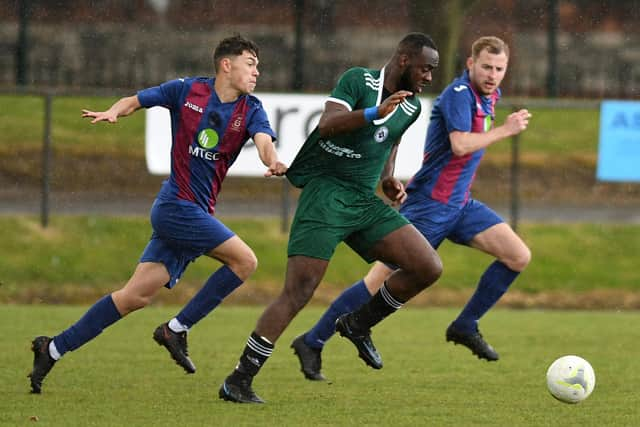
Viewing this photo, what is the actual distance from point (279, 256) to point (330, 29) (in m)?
7.85

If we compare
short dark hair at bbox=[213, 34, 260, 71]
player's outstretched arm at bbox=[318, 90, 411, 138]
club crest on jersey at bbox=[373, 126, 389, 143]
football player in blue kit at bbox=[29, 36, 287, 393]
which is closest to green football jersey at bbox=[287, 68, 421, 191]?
club crest on jersey at bbox=[373, 126, 389, 143]

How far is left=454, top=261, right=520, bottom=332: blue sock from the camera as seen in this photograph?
9.12 metres

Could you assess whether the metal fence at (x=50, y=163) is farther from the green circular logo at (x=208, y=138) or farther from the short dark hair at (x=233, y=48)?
the green circular logo at (x=208, y=138)

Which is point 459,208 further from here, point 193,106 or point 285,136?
point 285,136

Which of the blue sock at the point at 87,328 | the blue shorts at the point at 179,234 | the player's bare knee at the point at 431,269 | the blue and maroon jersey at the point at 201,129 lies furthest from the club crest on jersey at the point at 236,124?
the player's bare knee at the point at 431,269

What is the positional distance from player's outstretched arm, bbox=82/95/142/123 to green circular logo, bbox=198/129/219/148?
0.41 meters

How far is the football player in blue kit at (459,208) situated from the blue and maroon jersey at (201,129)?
49.8 inches

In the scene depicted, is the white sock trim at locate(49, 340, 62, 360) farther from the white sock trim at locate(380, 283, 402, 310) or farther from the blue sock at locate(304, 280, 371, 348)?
the white sock trim at locate(380, 283, 402, 310)

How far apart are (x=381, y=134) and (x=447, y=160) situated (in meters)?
1.50

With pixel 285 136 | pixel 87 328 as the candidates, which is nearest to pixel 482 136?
pixel 87 328

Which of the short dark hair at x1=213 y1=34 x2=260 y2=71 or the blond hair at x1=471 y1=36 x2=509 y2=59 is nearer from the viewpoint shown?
the short dark hair at x1=213 y1=34 x2=260 y2=71

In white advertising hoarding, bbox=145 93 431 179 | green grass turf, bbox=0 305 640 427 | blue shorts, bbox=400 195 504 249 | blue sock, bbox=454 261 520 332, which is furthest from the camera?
white advertising hoarding, bbox=145 93 431 179

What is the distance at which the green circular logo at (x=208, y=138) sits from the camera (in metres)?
7.96

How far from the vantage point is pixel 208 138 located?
7.96 metres
